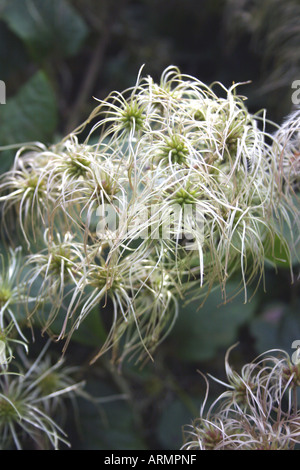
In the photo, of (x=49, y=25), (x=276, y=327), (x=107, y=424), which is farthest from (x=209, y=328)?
(x=49, y=25)

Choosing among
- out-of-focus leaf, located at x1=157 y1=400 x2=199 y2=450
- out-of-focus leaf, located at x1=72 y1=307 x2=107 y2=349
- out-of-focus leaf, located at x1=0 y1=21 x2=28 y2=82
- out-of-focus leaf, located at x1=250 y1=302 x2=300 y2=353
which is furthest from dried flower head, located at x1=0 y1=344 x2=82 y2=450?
out-of-focus leaf, located at x1=0 y1=21 x2=28 y2=82

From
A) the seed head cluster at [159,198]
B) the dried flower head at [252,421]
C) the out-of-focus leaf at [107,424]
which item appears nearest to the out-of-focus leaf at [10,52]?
the seed head cluster at [159,198]

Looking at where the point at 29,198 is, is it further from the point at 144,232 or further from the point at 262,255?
the point at 262,255

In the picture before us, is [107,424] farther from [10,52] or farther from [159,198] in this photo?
[10,52]

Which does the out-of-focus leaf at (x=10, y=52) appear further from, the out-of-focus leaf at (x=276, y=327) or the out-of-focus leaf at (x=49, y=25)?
the out-of-focus leaf at (x=276, y=327)

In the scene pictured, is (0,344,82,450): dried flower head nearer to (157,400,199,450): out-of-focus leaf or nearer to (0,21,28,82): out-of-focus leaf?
(157,400,199,450): out-of-focus leaf
